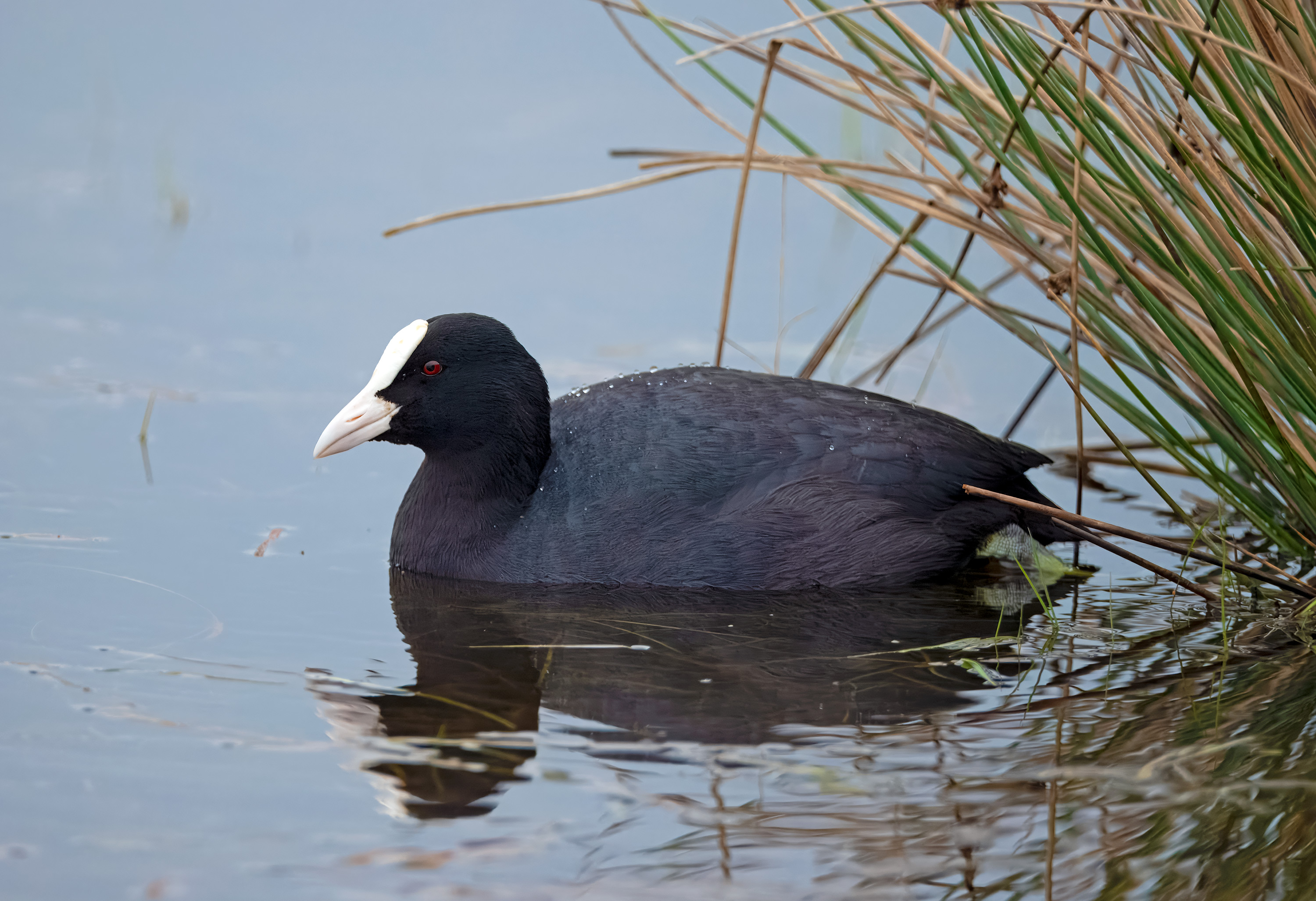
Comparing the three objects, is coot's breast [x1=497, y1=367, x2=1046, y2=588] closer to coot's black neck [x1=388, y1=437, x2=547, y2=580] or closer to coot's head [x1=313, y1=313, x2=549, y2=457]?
coot's black neck [x1=388, y1=437, x2=547, y2=580]

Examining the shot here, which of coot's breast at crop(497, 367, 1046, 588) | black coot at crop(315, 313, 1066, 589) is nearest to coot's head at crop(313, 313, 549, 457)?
black coot at crop(315, 313, 1066, 589)

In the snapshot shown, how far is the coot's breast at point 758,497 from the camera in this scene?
3.70m

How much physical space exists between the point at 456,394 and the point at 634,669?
1.06m

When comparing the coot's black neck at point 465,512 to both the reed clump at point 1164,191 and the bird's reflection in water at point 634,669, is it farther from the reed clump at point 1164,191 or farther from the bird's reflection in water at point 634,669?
the reed clump at point 1164,191

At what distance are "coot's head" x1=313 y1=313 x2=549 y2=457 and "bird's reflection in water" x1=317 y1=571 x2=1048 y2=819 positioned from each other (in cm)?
39

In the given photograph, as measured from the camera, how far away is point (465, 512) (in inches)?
152

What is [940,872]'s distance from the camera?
2250mm

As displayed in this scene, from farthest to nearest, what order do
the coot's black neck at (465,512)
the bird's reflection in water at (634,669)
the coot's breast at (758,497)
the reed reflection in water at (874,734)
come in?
the coot's black neck at (465,512) → the coot's breast at (758,497) → the bird's reflection in water at (634,669) → the reed reflection in water at (874,734)

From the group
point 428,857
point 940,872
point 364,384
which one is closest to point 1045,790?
point 940,872

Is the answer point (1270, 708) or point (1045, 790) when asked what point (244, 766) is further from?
point (1270, 708)

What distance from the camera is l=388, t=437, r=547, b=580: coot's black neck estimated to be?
12.6 feet

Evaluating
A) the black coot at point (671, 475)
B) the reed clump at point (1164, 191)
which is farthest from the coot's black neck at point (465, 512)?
the reed clump at point (1164, 191)

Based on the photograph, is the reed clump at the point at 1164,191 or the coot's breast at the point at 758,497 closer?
the reed clump at the point at 1164,191

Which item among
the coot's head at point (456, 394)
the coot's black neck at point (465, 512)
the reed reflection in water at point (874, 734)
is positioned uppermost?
the coot's head at point (456, 394)
